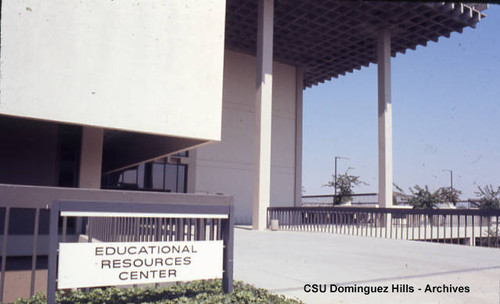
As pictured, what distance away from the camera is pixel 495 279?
7.67 m

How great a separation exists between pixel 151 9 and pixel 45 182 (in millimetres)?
8076

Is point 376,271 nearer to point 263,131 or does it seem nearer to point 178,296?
point 178,296

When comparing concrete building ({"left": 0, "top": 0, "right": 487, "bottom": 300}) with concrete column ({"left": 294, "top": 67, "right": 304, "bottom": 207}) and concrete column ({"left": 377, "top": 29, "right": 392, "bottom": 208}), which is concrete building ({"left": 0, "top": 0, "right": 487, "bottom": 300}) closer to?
concrete column ({"left": 377, "top": 29, "right": 392, "bottom": 208})

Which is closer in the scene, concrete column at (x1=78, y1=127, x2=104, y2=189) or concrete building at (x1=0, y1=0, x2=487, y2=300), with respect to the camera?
concrete building at (x1=0, y1=0, x2=487, y2=300)

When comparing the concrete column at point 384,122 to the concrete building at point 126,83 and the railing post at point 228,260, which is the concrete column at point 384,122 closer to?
the concrete building at point 126,83

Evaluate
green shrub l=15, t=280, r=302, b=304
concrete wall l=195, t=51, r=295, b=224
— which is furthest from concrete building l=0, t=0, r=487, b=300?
concrete wall l=195, t=51, r=295, b=224

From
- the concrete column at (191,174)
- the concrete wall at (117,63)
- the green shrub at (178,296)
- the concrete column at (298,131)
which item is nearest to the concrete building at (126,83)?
the concrete wall at (117,63)

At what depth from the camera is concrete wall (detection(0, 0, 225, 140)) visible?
438 inches

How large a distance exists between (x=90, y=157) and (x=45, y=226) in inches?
110

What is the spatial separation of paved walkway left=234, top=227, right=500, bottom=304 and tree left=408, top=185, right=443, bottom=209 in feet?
73.4

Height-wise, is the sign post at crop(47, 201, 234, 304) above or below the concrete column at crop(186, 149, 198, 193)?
below

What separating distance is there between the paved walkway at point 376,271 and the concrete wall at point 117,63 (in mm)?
4946

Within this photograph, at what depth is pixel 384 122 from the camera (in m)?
29.8

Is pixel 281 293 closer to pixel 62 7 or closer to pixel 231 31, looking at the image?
pixel 62 7
